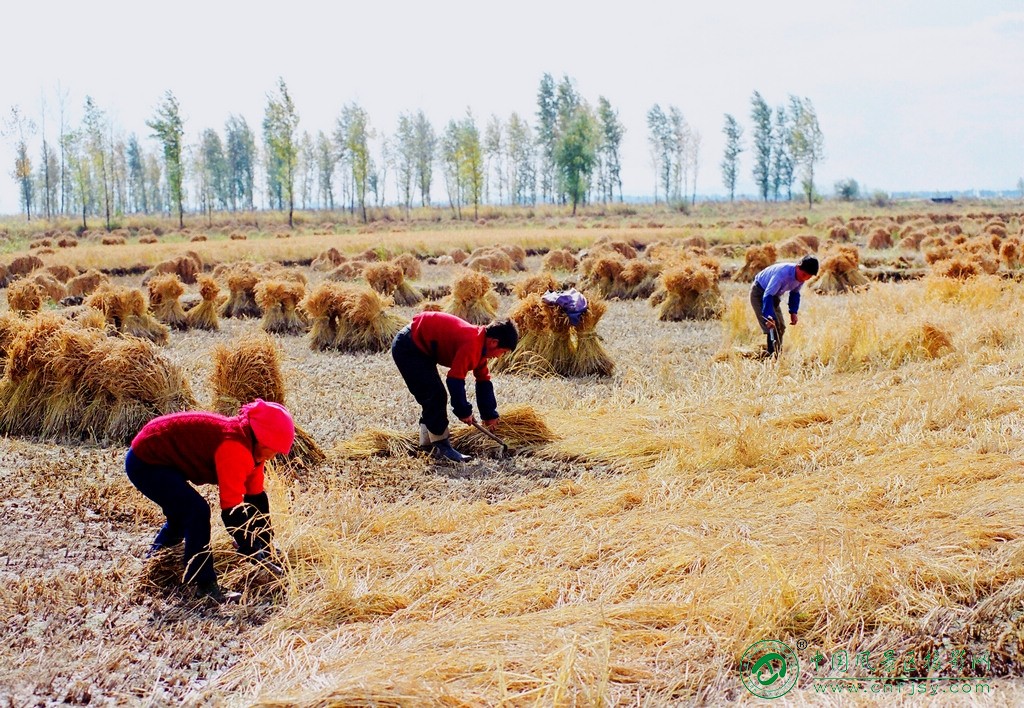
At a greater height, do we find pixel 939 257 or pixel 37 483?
pixel 939 257

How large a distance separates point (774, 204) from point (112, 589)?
70544mm

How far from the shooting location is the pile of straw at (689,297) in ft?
45.8

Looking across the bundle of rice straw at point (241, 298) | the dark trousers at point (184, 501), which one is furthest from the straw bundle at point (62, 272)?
the dark trousers at point (184, 501)

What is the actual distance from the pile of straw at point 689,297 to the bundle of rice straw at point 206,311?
7069 mm

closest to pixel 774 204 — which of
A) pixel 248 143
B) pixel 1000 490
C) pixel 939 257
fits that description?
pixel 248 143

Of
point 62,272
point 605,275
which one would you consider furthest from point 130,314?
point 62,272

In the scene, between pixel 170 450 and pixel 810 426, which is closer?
pixel 170 450

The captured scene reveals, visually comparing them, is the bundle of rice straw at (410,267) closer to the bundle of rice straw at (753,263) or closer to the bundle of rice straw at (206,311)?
the bundle of rice straw at (206,311)

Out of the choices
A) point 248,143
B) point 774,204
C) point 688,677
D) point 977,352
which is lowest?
point 688,677

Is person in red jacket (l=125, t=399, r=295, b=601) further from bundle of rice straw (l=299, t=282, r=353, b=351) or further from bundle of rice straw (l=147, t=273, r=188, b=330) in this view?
bundle of rice straw (l=147, t=273, r=188, b=330)

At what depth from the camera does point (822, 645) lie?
364 centimetres

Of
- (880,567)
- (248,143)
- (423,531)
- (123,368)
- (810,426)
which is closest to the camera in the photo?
(880,567)

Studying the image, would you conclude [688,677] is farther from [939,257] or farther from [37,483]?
[939,257]

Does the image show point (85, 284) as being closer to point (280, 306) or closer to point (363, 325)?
point (280, 306)
